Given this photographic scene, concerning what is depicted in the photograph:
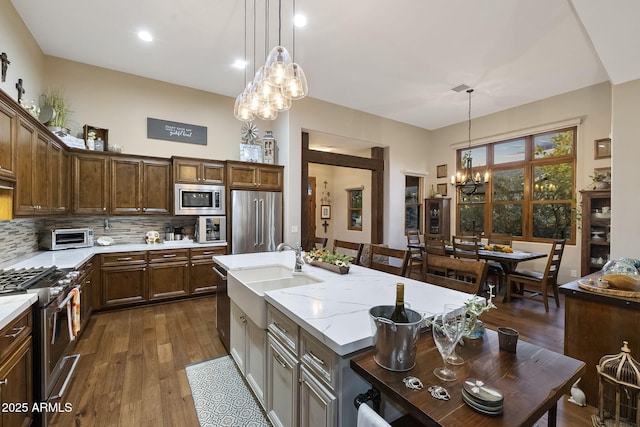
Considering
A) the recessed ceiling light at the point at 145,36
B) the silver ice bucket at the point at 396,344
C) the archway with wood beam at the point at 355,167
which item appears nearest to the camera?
the silver ice bucket at the point at 396,344

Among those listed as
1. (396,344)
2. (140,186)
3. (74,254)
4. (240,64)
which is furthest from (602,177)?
(74,254)

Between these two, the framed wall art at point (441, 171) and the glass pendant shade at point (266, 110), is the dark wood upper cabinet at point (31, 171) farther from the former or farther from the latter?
the framed wall art at point (441, 171)

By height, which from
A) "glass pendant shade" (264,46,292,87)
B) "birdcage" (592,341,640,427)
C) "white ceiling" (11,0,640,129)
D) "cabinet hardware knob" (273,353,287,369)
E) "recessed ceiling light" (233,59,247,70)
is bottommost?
"birdcage" (592,341,640,427)

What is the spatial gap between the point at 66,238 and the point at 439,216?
698cm

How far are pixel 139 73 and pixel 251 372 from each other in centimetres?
464

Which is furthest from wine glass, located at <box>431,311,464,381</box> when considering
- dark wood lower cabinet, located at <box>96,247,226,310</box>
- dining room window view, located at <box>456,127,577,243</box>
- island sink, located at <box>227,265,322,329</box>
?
dining room window view, located at <box>456,127,577,243</box>

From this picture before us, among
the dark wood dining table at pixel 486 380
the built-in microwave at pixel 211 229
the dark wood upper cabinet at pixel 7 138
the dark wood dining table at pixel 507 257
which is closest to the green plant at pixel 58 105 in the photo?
the dark wood upper cabinet at pixel 7 138

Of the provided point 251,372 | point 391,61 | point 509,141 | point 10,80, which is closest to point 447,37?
point 391,61

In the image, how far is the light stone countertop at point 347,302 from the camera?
117cm

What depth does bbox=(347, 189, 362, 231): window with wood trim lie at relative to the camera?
8.22 metres

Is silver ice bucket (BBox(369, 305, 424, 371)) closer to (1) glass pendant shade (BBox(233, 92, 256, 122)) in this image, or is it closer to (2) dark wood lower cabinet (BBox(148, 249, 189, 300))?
(1) glass pendant shade (BBox(233, 92, 256, 122))

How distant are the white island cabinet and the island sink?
29mm

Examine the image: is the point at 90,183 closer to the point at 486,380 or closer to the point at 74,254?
the point at 74,254

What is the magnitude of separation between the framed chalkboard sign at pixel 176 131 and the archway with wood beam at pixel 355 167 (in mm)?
1860
